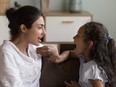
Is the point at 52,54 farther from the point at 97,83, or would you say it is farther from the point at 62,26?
the point at 62,26

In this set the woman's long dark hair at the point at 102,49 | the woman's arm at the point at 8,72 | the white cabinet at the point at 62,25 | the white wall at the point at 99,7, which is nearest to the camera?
the woman's arm at the point at 8,72

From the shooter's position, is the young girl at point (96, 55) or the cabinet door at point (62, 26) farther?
the cabinet door at point (62, 26)

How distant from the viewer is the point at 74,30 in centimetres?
351

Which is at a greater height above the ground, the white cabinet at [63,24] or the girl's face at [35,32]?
the girl's face at [35,32]

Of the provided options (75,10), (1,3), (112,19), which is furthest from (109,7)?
(1,3)

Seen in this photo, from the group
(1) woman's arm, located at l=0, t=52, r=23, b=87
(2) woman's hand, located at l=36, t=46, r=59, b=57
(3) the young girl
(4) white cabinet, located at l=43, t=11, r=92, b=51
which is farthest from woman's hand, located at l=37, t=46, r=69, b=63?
(4) white cabinet, located at l=43, t=11, r=92, b=51

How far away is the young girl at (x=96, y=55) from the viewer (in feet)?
5.29

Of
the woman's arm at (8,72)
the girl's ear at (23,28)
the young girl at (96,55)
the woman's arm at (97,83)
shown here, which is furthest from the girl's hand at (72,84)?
the girl's ear at (23,28)

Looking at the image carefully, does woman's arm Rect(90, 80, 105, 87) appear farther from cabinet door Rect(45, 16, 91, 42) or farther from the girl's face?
cabinet door Rect(45, 16, 91, 42)

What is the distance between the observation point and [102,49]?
164 centimetres

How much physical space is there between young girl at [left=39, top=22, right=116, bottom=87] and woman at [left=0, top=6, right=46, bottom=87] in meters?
0.26

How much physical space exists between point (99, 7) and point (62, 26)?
695 millimetres

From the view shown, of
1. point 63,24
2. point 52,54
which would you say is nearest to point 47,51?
point 52,54

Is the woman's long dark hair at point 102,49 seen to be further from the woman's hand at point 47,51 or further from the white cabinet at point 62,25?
the white cabinet at point 62,25
